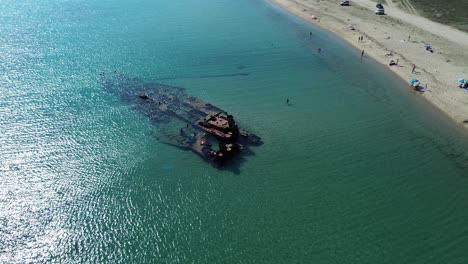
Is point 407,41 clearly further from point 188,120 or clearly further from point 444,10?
point 188,120

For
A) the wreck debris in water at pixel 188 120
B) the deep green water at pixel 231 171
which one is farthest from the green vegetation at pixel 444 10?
the wreck debris in water at pixel 188 120

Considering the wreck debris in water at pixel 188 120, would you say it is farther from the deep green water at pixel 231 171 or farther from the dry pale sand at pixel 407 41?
the dry pale sand at pixel 407 41

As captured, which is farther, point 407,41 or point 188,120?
point 407,41

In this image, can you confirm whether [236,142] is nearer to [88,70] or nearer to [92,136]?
[92,136]

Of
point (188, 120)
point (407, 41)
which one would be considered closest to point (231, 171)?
point (188, 120)

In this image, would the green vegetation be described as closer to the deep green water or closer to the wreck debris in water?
the deep green water

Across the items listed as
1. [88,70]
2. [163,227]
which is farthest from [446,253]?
[88,70]

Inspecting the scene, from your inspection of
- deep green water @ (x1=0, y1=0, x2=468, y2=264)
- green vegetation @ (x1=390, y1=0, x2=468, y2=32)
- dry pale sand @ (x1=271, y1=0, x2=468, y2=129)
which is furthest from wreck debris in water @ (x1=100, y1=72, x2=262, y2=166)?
green vegetation @ (x1=390, y1=0, x2=468, y2=32)
